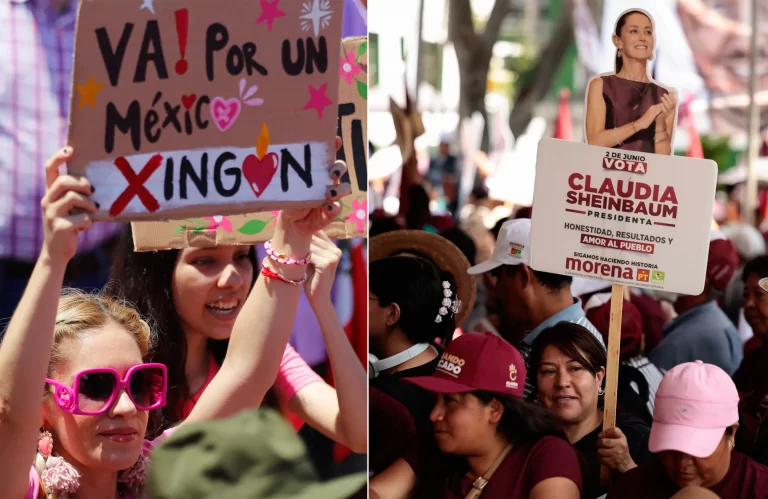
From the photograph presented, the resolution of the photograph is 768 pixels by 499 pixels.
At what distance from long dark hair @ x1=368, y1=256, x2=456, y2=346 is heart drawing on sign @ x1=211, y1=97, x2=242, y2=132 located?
104 cm

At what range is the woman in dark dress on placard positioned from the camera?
3.45m

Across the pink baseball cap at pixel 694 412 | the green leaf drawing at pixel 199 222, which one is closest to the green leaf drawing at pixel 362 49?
the green leaf drawing at pixel 199 222

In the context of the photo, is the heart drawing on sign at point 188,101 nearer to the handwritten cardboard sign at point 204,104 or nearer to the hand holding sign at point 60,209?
the handwritten cardboard sign at point 204,104

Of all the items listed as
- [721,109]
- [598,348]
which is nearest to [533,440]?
[598,348]

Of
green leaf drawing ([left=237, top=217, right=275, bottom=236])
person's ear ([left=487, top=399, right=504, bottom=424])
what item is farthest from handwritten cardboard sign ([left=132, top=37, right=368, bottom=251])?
person's ear ([left=487, top=399, right=504, bottom=424])

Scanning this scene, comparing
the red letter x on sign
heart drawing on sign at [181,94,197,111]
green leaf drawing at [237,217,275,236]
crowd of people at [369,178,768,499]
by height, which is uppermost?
heart drawing on sign at [181,94,197,111]

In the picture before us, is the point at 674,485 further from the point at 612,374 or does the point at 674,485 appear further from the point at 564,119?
the point at 564,119

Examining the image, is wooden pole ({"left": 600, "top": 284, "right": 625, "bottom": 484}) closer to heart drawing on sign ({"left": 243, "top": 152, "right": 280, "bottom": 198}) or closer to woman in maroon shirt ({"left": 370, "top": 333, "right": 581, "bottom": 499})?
woman in maroon shirt ({"left": 370, "top": 333, "right": 581, "bottom": 499})

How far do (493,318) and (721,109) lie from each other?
9.03 m

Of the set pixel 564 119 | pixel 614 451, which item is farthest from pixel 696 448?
pixel 564 119

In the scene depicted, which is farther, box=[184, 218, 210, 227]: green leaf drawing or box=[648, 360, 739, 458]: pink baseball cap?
box=[648, 360, 739, 458]: pink baseball cap

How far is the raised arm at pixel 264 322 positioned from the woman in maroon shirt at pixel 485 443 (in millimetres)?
639

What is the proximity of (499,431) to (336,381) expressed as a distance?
65 cm

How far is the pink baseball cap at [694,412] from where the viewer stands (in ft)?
10.0
